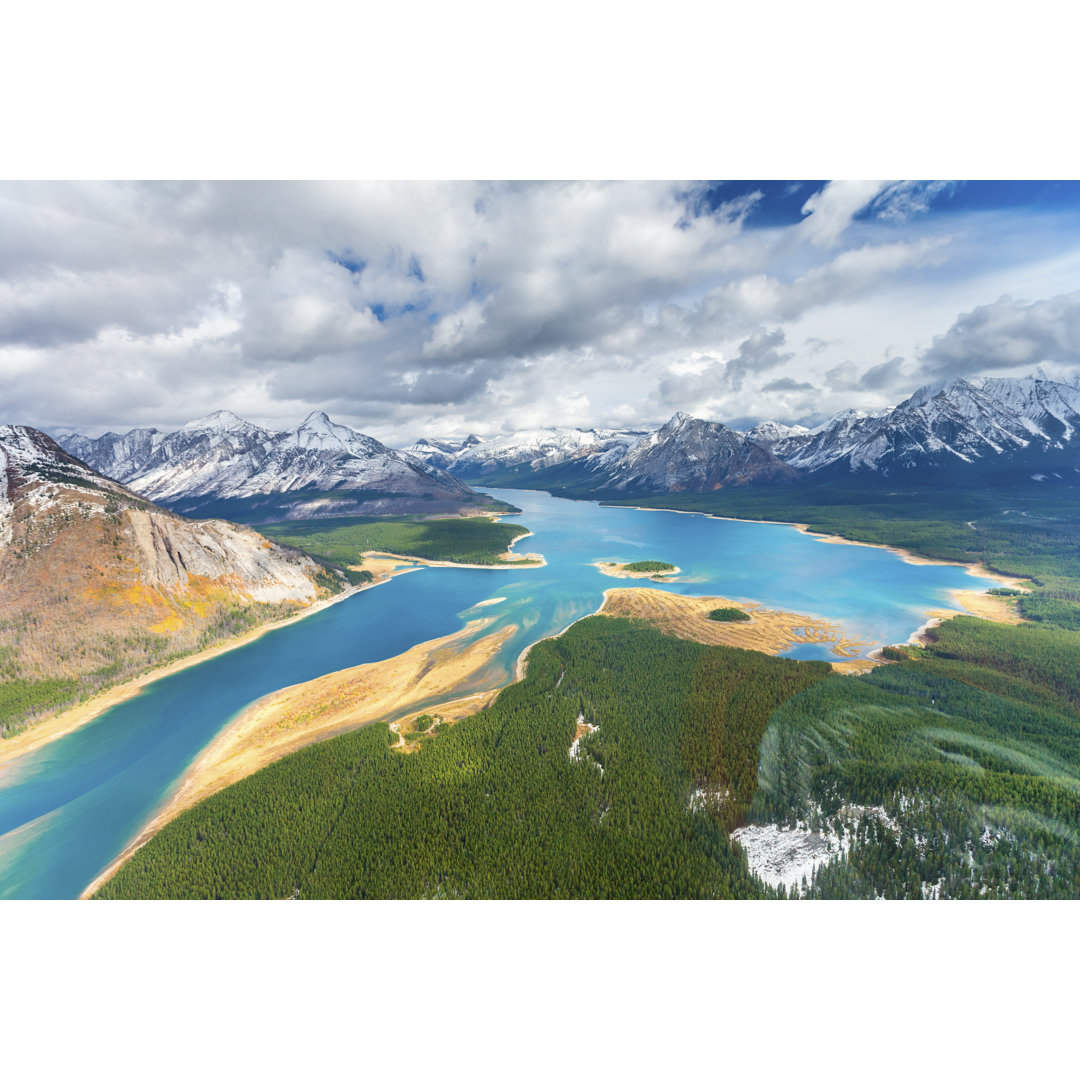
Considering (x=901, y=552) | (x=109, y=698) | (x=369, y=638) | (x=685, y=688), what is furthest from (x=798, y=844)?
(x=901, y=552)

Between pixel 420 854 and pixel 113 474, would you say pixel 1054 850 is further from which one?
pixel 113 474

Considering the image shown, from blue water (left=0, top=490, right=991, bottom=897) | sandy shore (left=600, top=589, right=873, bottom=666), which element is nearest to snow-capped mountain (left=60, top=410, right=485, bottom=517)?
blue water (left=0, top=490, right=991, bottom=897)

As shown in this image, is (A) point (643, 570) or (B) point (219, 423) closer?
(A) point (643, 570)

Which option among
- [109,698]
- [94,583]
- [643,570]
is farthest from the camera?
[643,570]

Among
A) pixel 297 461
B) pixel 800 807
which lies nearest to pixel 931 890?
pixel 800 807

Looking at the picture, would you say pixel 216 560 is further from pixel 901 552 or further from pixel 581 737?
pixel 901 552

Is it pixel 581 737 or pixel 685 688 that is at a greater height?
pixel 685 688

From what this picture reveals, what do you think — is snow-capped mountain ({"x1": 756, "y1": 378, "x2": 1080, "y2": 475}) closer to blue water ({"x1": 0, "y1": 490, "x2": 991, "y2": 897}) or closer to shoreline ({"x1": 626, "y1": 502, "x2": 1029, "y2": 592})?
shoreline ({"x1": 626, "y1": 502, "x2": 1029, "y2": 592})

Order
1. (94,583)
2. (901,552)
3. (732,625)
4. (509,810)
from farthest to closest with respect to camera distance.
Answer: (901,552), (732,625), (94,583), (509,810)
